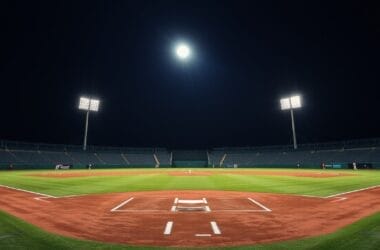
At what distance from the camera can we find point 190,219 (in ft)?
36.3

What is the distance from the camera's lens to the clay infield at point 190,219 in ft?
27.6

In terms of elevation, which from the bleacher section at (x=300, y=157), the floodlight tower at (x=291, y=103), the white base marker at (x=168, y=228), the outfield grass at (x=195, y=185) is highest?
the floodlight tower at (x=291, y=103)

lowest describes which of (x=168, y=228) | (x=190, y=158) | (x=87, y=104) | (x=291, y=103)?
(x=168, y=228)

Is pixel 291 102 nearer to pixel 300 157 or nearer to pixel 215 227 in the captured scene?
pixel 300 157

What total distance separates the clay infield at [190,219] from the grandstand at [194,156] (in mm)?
53076

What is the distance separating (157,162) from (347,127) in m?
58.0

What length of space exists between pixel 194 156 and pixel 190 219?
89.0m

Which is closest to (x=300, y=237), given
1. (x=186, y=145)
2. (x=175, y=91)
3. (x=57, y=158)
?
(x=57, y=158)

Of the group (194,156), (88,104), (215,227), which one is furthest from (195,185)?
(194,156)

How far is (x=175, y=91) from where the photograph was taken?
9212 cm

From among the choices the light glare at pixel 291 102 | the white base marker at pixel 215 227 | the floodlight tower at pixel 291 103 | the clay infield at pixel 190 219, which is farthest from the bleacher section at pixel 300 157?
the white base marker at pixel 215 227

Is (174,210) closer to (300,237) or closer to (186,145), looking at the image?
(300,237)

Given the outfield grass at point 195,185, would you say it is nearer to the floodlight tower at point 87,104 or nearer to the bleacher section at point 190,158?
the floodlight tower at point 87,104

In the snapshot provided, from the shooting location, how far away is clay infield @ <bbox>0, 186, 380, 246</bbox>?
8.43m
